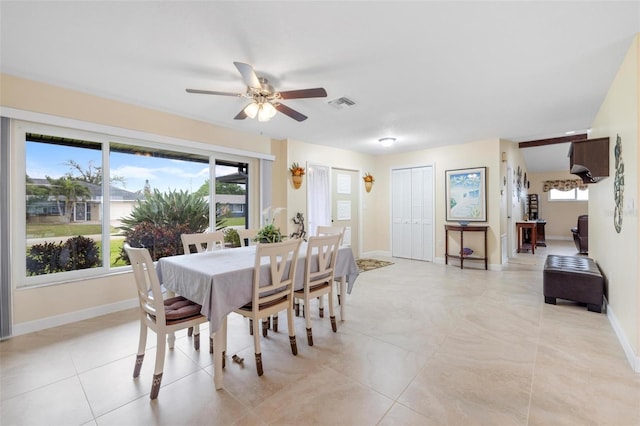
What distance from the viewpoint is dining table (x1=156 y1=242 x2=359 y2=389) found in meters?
1.85

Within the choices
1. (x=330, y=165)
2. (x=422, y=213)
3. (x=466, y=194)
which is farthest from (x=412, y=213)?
(x=330, y=165)

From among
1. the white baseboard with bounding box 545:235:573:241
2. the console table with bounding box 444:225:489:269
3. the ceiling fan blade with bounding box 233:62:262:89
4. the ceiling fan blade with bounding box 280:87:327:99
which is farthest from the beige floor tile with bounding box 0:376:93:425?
the white baseboard with bounding box 545:235:573:241

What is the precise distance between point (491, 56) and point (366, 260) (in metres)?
4.60

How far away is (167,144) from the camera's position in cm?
377

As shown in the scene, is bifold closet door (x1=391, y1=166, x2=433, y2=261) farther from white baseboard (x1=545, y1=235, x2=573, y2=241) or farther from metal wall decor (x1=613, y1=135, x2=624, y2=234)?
white baseboard (x1=545, y1=235, x2=573, y2=241)

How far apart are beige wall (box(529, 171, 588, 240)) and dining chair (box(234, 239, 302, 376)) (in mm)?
10755

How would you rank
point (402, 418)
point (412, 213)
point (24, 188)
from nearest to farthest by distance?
point (402, 418), point (24, 188), point (412, 213)

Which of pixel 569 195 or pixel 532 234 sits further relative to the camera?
pixel 569 195

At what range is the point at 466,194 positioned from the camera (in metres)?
5.52

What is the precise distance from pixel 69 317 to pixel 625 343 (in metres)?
5.25

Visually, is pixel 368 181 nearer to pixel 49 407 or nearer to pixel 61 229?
pixel 61 229

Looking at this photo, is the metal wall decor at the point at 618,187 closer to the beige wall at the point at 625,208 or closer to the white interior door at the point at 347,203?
the beige wall at the point at 625,208

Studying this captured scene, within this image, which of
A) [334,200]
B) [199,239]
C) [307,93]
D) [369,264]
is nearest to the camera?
[307,93]

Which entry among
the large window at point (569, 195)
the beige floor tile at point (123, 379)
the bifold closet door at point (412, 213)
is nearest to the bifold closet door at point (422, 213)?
the bifold closet door at point (412, 213)
